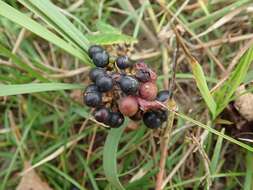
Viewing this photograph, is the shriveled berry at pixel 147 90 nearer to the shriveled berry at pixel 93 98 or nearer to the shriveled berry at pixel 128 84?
the shriveled berry at pixel 128 84

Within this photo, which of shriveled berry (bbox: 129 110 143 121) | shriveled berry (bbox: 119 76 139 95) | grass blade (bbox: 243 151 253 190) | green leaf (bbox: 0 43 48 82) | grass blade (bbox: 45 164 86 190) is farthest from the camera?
grass blade (bbox: 45 164 86 190)

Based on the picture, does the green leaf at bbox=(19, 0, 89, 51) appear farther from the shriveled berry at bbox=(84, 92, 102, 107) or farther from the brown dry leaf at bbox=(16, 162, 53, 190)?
the brown dry leaf at bbox=(16, 162, 53, 190)

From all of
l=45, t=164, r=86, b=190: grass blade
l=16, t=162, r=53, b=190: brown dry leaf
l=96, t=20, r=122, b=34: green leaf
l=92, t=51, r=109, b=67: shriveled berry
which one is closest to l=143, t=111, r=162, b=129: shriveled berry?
l=92, t=51, r=109, b=67: shriveled berry

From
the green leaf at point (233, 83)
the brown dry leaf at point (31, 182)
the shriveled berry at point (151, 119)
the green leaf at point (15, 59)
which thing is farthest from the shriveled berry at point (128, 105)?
the brown dry leaf at point (31, 182)

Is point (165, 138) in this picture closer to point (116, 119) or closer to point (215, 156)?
point (215, 156)

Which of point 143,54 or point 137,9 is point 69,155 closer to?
point 143,54

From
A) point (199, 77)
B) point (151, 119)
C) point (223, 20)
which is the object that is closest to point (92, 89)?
point (151, 119)

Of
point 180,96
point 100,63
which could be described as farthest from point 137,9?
point 100,63

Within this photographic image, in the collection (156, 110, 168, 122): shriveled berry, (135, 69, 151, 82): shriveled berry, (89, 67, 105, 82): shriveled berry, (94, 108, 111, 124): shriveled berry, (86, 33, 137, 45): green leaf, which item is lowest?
(156, 110, 168, 122): shriveled berry
